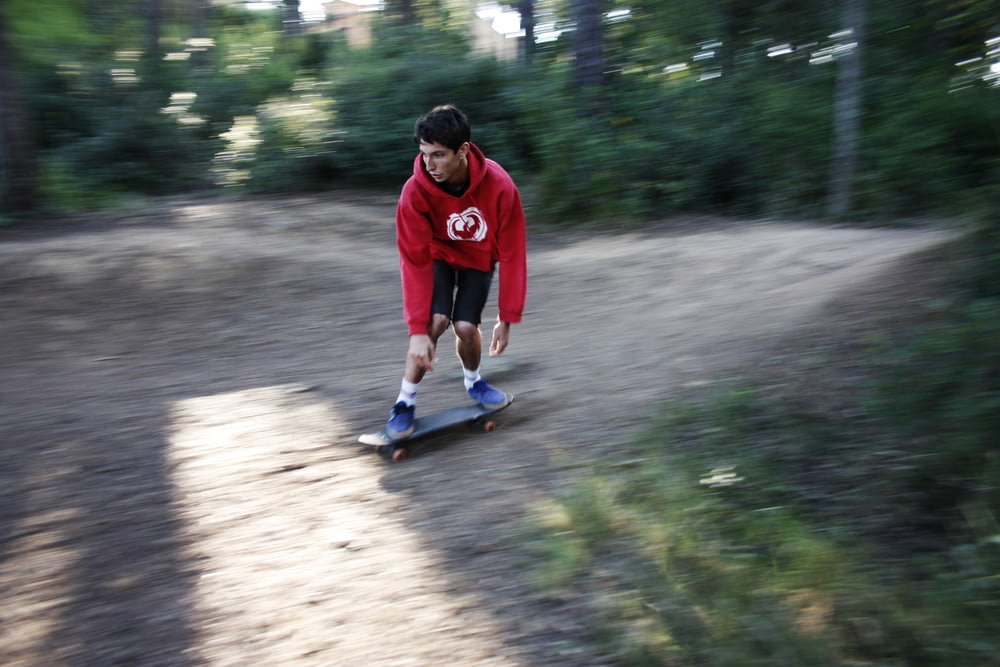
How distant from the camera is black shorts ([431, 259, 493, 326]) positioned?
4.30m

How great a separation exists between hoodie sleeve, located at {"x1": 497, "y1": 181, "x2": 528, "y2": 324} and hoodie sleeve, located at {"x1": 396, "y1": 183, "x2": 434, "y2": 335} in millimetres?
400

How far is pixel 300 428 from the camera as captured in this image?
4668 mm

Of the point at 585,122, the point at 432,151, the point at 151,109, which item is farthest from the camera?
the point at 151,109

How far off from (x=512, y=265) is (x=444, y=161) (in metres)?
0.73

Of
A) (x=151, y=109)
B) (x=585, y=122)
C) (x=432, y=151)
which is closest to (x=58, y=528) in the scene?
(x=432, y=151)

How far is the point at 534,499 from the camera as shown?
11.6 feet

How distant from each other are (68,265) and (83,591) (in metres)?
5.47

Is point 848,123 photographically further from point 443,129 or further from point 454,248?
point 443,129

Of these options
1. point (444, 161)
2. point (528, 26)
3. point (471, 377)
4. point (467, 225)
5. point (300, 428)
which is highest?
point (528, 26)

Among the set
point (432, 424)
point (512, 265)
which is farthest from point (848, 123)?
point (432, 424)

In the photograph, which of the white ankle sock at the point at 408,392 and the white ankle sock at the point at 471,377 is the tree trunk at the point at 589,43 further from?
the white ankle sock at the point at 408,392

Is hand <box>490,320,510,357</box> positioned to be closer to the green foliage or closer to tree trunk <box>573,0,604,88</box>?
tree trunk <box>573,0,604,88</box>

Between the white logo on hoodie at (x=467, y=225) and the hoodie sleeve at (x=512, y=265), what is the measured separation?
116 mm

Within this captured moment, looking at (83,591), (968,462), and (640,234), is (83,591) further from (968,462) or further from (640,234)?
(640,234)
